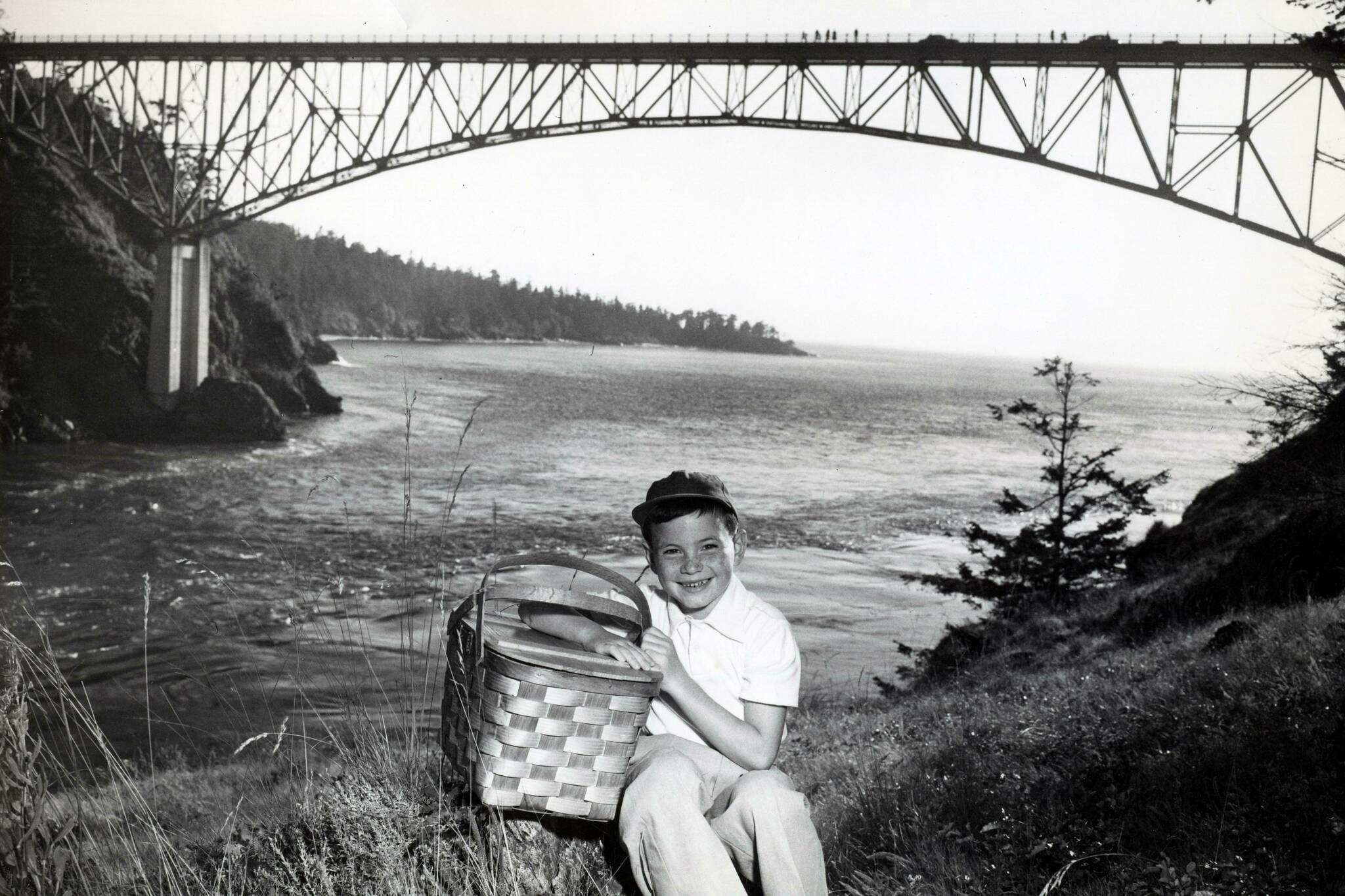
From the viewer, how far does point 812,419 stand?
54969mm

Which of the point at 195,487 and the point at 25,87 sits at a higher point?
the point at 25,87

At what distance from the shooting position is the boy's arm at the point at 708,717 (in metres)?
2.41

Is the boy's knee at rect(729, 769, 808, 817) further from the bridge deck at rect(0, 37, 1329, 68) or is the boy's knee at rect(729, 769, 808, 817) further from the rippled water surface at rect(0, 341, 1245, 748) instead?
the bridge deck at rect(0, 37, 1329, 68)

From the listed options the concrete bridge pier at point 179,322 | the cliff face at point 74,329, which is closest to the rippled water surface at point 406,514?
the cliff face at point 74,329

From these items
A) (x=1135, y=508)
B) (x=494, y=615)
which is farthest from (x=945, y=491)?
(x=494, y=615)

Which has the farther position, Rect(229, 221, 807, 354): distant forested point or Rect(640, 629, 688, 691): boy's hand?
Rect(229, 221, 807, 354): distant forested point

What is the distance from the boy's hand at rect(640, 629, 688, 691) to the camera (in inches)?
94.8

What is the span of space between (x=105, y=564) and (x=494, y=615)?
671 inches

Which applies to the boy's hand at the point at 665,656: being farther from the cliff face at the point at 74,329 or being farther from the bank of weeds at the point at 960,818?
the cliff face at the point at 74,329

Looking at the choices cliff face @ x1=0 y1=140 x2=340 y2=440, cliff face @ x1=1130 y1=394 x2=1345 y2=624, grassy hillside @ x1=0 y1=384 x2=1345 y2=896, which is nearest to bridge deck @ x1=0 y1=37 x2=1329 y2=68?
cliff face @ x1=0 y1=140 x2=340 y2=440

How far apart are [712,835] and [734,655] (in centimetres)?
46

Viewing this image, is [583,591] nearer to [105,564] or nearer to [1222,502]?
[1222,502]

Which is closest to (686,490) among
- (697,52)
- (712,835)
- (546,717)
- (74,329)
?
(546,717)

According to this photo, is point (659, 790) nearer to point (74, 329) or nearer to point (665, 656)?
point (665, 656)
